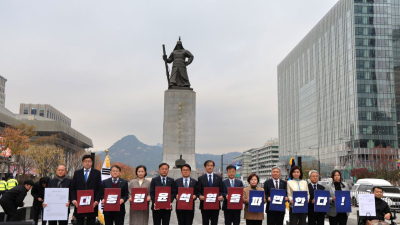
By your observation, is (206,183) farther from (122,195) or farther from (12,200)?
(12,200)

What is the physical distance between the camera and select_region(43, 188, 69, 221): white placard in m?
9.07

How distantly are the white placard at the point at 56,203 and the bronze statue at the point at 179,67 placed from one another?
19419mm

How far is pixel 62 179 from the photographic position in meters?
9.67

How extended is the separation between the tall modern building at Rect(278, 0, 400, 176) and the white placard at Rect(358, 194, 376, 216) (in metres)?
64.5

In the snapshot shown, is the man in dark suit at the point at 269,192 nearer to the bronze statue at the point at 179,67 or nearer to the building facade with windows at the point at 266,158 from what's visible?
the bronze statue at the point at 179,67

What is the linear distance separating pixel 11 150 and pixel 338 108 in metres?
70.1

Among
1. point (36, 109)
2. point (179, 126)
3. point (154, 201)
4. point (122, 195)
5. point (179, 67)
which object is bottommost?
point (154, 201)

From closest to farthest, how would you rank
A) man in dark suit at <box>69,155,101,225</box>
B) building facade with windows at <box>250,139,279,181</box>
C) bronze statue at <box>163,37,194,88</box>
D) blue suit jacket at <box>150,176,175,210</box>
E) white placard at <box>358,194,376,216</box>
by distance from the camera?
man in dark suit at <box>69,155,101,225</box> → blue suit jacket at <box>150,176,175,210</box> → white placard at <box>358,194,376,216</box> → bronze statue at <box>163,37,194,88</box> → building facade with windows at <box>250,139,279,181</box>

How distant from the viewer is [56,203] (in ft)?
30.0

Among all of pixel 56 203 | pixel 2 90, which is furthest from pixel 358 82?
pixel 2 90

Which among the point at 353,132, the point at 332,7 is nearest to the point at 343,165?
the point at 353,132

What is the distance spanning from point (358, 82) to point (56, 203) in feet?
265

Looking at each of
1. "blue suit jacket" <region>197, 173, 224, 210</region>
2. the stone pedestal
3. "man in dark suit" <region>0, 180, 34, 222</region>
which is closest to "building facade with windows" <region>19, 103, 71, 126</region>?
the stone pedestal

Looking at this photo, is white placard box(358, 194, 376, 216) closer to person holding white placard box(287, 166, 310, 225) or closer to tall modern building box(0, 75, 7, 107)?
person holding white placard box(287, 166, 310, 225)
